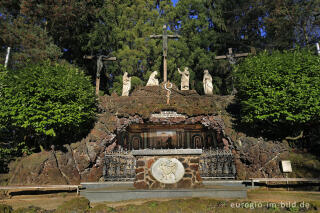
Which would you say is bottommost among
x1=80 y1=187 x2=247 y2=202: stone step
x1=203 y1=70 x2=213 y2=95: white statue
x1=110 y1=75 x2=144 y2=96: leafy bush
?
x1=80 y1=187 x2=247 y2=202: stone step

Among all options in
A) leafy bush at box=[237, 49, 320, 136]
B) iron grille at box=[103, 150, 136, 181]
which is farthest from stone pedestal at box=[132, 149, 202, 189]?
leafy bush at box=[237, 49, 320, 136]

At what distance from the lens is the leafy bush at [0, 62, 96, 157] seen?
1216cm

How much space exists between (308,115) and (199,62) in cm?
1482

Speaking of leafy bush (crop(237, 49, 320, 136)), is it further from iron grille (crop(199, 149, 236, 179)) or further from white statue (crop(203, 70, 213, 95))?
white statue (crop(203, 70, 213, 95))

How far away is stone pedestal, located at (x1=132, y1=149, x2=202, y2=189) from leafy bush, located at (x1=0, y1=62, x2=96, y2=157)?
6.44m

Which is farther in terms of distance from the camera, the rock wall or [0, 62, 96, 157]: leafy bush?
[0, 62, 96, 157]: leafy bush

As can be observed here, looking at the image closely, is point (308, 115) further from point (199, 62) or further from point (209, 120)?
point (199, 62)

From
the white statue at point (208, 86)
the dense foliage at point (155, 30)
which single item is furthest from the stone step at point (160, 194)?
the dense foliage at point (155, 30)

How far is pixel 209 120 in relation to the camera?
15.2m

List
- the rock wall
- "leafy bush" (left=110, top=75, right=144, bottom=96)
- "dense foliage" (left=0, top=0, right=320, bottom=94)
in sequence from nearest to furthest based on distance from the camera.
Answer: the rock wall, "dense foliage" (left=0, top=0, right=320, bottom=94), "leafy bush" (left=110, top=75, right=144, bottom=96)

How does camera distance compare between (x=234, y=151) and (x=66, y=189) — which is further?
(x=234, y=151)

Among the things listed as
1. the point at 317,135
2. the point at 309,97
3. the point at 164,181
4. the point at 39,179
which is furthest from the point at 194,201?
the point at 317,135

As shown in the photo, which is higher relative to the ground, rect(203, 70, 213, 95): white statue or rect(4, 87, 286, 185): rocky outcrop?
rect(203, 70, 213, 95): white statue

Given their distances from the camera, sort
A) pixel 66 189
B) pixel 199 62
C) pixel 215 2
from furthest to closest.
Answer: pixel 215 2 → pixel 199 62 → pixel 66 189
